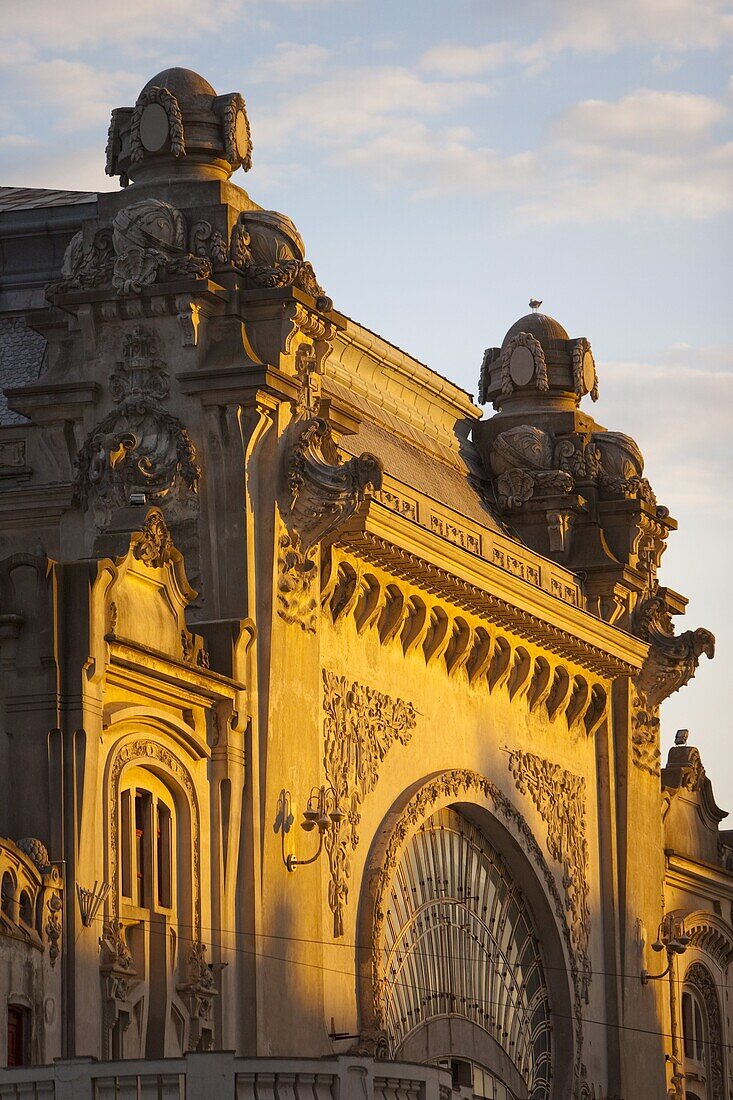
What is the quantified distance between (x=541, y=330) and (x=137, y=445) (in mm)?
18819

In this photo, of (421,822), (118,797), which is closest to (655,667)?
(421,822)

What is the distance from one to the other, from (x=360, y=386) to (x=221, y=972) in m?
15.6

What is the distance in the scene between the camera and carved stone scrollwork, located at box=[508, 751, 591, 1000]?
2000 inches

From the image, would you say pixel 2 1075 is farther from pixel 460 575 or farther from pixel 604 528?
pixel 604 528

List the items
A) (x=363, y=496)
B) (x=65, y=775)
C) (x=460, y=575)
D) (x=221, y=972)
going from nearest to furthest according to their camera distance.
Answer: (x=65, y=775), (x=221, y=972), (x=363, y=496), (x=460, y=575)

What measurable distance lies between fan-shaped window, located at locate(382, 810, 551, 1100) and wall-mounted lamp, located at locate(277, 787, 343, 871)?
316 cm

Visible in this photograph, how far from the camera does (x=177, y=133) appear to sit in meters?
41.7

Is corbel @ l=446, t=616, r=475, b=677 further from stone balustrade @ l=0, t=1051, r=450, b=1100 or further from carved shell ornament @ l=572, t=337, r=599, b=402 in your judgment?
stone balustrade @ l=0, t=1051, r=450, b=1100

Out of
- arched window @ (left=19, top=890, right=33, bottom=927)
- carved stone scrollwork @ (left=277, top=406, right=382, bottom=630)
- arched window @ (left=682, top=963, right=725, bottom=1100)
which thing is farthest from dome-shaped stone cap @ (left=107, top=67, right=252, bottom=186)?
arched window @ (left=682, top=963, right=725, bottom=1100)

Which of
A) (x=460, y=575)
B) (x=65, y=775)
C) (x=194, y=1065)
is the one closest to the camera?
(x=194, y=1065)

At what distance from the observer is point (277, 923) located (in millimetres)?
39531

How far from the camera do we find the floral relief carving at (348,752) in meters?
42.2

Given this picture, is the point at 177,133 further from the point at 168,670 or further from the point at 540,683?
the point at 540,683

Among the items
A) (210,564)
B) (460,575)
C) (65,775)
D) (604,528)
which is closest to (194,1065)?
(65,775)
